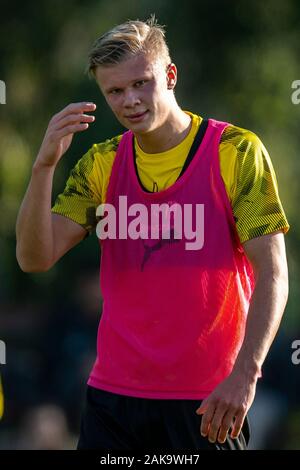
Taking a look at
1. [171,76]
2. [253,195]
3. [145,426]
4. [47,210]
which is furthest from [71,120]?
[145,426]

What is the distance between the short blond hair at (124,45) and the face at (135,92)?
0.02 m

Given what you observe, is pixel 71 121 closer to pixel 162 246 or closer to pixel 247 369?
pixel 162 246

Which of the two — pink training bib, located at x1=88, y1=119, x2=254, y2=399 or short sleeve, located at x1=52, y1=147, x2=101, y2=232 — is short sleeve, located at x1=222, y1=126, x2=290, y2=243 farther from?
short sleeve, located at x1=52, y1=147, x2=101, y2=232

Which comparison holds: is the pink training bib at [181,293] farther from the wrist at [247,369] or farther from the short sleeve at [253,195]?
the wrist at [247,369]

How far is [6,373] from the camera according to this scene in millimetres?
4594

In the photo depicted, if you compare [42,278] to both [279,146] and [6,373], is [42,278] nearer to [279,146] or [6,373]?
[6,373]

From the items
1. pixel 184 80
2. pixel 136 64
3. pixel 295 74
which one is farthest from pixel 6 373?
pixel 136 64

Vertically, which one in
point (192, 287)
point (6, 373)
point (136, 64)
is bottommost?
point (6, 373)

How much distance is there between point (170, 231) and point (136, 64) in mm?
446

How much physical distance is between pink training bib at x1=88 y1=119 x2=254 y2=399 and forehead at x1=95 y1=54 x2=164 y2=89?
239 millimetres

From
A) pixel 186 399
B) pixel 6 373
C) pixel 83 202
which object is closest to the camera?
pixel 186 399

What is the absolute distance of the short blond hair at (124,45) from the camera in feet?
8.61

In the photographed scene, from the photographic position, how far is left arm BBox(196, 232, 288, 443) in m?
2.32

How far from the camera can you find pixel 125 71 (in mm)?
2615
